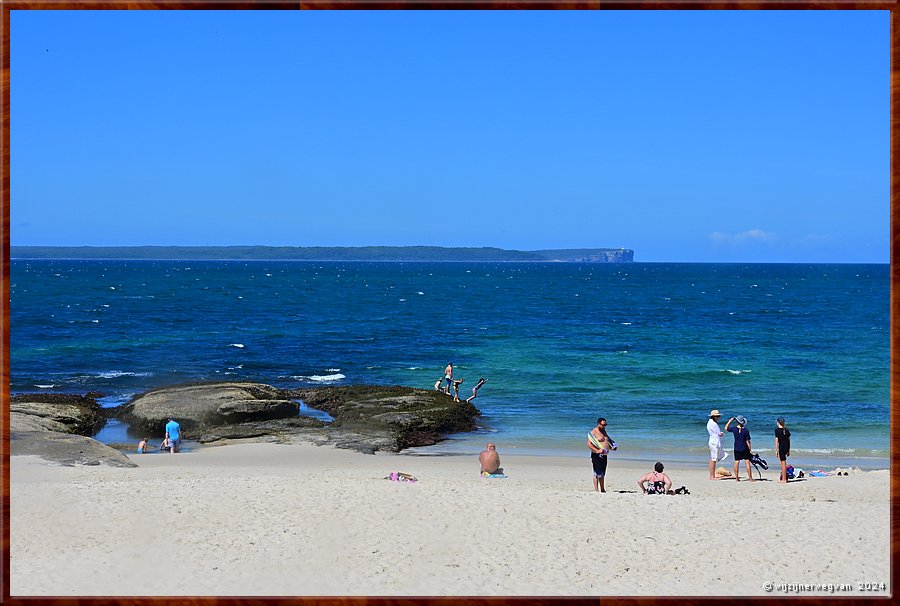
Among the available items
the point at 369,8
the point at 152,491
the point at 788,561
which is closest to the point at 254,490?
the point at 152,491

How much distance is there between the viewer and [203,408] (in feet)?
91.4

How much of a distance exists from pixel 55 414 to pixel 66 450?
24.8 ft

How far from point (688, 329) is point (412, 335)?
20325mm

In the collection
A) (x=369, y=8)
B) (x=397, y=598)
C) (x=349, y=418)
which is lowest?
(x=349, y=418)

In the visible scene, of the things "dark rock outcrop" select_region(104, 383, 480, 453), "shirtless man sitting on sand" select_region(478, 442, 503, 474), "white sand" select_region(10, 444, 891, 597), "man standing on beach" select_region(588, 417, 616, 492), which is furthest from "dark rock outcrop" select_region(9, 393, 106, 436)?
"man standing on beach" select_region(588, 417, 616, 492)

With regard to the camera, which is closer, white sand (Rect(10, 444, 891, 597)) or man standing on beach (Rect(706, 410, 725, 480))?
white sand (Rect(10, 444, 891, 597))

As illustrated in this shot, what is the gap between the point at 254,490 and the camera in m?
14.9

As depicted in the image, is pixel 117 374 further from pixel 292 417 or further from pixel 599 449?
pixel 599 449

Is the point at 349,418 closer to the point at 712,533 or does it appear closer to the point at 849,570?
the point at 712,533

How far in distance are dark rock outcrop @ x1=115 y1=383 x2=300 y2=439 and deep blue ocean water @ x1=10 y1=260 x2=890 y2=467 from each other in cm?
490

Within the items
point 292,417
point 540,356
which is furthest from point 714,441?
point 540,356

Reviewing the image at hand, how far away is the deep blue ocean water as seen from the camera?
29.7 m

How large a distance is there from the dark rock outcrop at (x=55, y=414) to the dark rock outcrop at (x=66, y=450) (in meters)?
2.40

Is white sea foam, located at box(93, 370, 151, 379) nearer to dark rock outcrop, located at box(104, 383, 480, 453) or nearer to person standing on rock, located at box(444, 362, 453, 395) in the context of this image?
dark rock outcrop, located at box(104, 383, 480, 453)
